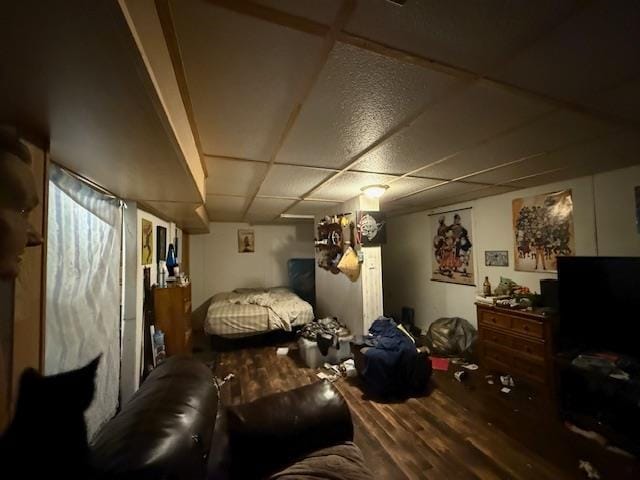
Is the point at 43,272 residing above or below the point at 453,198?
below

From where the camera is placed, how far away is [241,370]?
3162 mm

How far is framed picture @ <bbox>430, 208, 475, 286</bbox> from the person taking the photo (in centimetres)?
365

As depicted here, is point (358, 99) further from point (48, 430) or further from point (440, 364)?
point (440, 364)

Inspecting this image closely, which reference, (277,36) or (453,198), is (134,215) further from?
(453,198)

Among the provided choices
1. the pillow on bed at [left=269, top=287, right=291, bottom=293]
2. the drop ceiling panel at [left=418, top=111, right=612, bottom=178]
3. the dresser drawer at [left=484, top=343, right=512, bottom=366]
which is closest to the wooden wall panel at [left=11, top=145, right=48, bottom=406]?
the drop ceiling panel at [left=418, top=111, right=612, bottom=178]

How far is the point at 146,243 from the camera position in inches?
99.7

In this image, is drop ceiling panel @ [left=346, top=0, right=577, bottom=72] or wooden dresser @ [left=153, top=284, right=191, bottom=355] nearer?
drop ceiling panel @ [left=346, top=0, right=577, bottom=72]

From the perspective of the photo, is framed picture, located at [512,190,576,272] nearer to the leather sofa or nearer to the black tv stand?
the black tv stand

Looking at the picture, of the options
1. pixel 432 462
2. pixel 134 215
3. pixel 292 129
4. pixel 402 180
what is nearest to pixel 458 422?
pixel 432 462

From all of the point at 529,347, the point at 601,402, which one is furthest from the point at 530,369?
the point at 601,402

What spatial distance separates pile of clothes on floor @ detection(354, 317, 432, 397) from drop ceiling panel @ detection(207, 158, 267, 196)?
1.97 m

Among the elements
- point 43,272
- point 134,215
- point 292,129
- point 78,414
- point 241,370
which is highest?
point 292,129

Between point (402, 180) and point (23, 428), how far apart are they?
259 cm

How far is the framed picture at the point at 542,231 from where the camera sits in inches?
105
